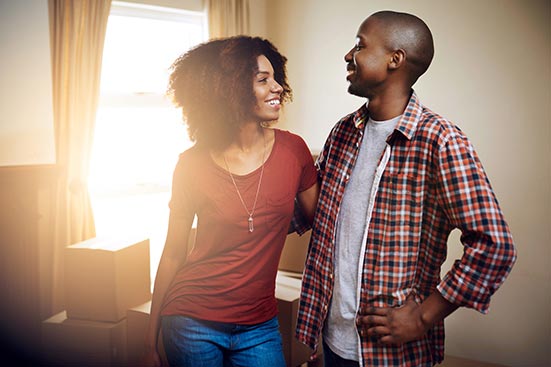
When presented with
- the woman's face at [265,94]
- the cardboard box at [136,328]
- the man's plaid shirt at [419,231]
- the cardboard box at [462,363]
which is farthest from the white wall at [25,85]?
the cardboard box at [462,363]

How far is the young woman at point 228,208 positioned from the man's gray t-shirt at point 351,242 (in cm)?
20

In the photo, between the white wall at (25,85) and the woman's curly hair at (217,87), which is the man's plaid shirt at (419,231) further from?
the white wall at (25,85)

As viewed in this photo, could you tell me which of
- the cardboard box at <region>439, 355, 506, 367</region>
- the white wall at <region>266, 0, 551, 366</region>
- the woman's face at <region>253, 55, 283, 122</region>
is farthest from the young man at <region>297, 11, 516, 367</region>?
the cardboard box at <region>439, 355, 506, 367</region>

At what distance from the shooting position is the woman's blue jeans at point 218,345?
138cm

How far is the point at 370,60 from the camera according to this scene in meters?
1.27

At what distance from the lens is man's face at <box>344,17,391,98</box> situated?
1.27 meters

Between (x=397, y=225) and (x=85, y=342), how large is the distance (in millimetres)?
1758

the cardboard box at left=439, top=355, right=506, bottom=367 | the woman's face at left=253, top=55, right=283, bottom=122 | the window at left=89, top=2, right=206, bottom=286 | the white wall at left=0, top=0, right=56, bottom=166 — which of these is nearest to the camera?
the woman's face at left=253, top=55, right=283, bottom=122

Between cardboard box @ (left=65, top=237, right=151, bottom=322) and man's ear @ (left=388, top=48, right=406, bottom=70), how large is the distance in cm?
158

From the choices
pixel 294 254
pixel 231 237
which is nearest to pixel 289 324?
pixel 294 254

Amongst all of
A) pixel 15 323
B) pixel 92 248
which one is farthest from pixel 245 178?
pixel 15 323

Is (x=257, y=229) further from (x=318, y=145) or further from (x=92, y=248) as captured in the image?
(x=318, y=145)

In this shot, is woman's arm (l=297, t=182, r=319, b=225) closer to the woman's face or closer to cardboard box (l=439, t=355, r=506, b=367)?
the woman's face

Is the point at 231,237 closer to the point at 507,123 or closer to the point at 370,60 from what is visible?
the point at 370,60
